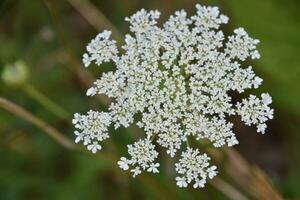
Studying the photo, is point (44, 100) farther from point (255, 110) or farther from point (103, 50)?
point (255, 110)

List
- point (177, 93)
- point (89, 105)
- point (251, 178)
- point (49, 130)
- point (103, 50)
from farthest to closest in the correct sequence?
point (89, 105)
point (251, 178)
point (49, 130)
point (103, 50)
point (177, 93)

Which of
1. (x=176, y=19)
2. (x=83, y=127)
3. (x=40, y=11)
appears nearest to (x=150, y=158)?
(x=83, y=127)

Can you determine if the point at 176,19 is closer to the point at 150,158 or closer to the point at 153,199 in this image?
the point at 150,158

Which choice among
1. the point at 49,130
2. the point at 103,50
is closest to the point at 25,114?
the point at 49,130

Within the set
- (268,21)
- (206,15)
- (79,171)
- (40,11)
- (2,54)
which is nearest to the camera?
(206,15)

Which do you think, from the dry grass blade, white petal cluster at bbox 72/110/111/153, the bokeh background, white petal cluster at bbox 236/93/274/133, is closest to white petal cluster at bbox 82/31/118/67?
white petal cluster at bbox 72/110/111/153

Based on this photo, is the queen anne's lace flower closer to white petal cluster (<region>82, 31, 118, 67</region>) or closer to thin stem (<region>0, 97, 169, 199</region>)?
white petal cluster (<region>82, 31, 118, 67</region>)

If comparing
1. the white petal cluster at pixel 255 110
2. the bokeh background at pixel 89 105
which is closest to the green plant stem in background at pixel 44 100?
the bokeh background at pixel 89 105
